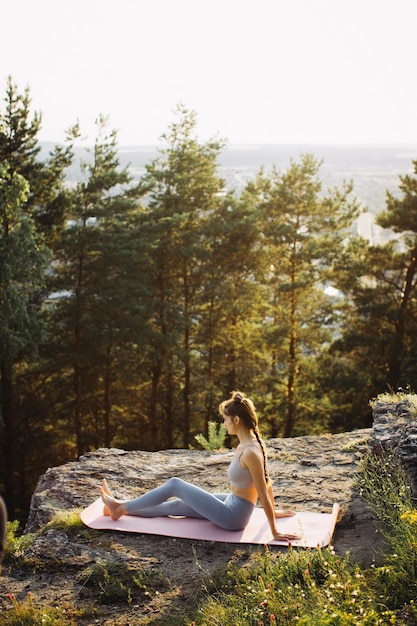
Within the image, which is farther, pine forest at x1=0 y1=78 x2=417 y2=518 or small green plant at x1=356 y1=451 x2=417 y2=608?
pine forest at x1=0 y1=78 x2=417 y2=518

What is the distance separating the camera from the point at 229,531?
228 inches

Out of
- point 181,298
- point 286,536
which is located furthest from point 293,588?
point 181,298

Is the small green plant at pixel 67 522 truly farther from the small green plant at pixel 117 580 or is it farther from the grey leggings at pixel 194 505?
the small green plant at pixel 117 580

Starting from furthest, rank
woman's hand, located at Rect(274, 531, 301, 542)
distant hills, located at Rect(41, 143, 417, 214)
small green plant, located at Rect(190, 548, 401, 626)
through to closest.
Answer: distant hills, located at Rect(41, 143, 417, 214)
woman's hand, located at Rect(274, 531, 301, 542)
small green plant, located at Rect(190, 548, 401, 626)

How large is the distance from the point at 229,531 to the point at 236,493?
35cm

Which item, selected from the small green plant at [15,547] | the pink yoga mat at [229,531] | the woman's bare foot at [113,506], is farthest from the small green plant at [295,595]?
the small green plant at [15,547]

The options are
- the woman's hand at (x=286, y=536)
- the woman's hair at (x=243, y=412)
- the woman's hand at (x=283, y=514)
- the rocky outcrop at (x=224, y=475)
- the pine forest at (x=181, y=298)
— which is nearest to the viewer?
the woman's hand at (x=286, y=536)

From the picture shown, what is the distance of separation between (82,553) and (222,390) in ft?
54.8

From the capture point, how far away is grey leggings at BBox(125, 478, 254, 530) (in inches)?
226

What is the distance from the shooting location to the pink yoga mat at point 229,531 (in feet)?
18.2

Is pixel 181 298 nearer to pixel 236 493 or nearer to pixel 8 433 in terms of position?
pixel 8 433

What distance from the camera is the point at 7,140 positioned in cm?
1741

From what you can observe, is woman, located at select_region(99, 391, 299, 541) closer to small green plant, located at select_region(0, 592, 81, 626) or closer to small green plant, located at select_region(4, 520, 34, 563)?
small green plant, located at select_region(4, 520, 34, 563)

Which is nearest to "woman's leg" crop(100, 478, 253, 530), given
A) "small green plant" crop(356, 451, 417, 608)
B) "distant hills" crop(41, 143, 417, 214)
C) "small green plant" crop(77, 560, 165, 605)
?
"small green plant" crop(77, 560, 165, 605)
